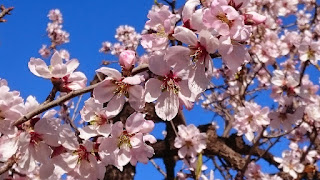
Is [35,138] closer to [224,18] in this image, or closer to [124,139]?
[124,139]

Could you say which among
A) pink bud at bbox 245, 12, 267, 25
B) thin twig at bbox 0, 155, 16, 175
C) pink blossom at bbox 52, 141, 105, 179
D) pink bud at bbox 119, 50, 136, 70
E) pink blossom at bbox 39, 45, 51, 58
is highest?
pink blossom at bbox 39, 45, 51, 58

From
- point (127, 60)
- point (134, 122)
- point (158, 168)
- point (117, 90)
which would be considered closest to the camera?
point (127, 60)

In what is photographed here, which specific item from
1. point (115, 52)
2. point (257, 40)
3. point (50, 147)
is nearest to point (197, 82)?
point (50, 147)

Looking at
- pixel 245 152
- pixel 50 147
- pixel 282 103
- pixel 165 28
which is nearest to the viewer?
pixel 165 28

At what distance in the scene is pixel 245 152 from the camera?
4.79 metres

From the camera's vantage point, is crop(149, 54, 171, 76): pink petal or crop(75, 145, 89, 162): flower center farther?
crop(75, 145, 89, 162): flower center

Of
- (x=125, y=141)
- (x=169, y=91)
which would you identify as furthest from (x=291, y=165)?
(x=169, y=91)

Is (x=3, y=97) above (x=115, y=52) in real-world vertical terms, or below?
below

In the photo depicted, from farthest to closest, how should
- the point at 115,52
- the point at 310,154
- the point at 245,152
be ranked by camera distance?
the point at 115,52 → the point at 245,152 → the point at 310,154

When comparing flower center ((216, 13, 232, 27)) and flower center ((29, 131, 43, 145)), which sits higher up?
flower center ((216, 13, 232, 27))

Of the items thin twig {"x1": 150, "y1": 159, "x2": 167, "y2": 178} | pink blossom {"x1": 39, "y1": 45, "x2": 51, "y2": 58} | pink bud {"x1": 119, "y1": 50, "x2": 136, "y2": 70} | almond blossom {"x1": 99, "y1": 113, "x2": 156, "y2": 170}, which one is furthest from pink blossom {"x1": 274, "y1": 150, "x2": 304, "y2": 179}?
pink blossom {"x1": 39, "y1": 45, "x2": 51, "y2": 58}

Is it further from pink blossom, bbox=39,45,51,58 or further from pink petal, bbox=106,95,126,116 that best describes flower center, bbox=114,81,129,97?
pink blossom, bbox=39,45,51,58

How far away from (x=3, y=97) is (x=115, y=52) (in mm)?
5155

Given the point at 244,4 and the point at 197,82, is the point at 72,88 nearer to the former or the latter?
the point at 197,82
